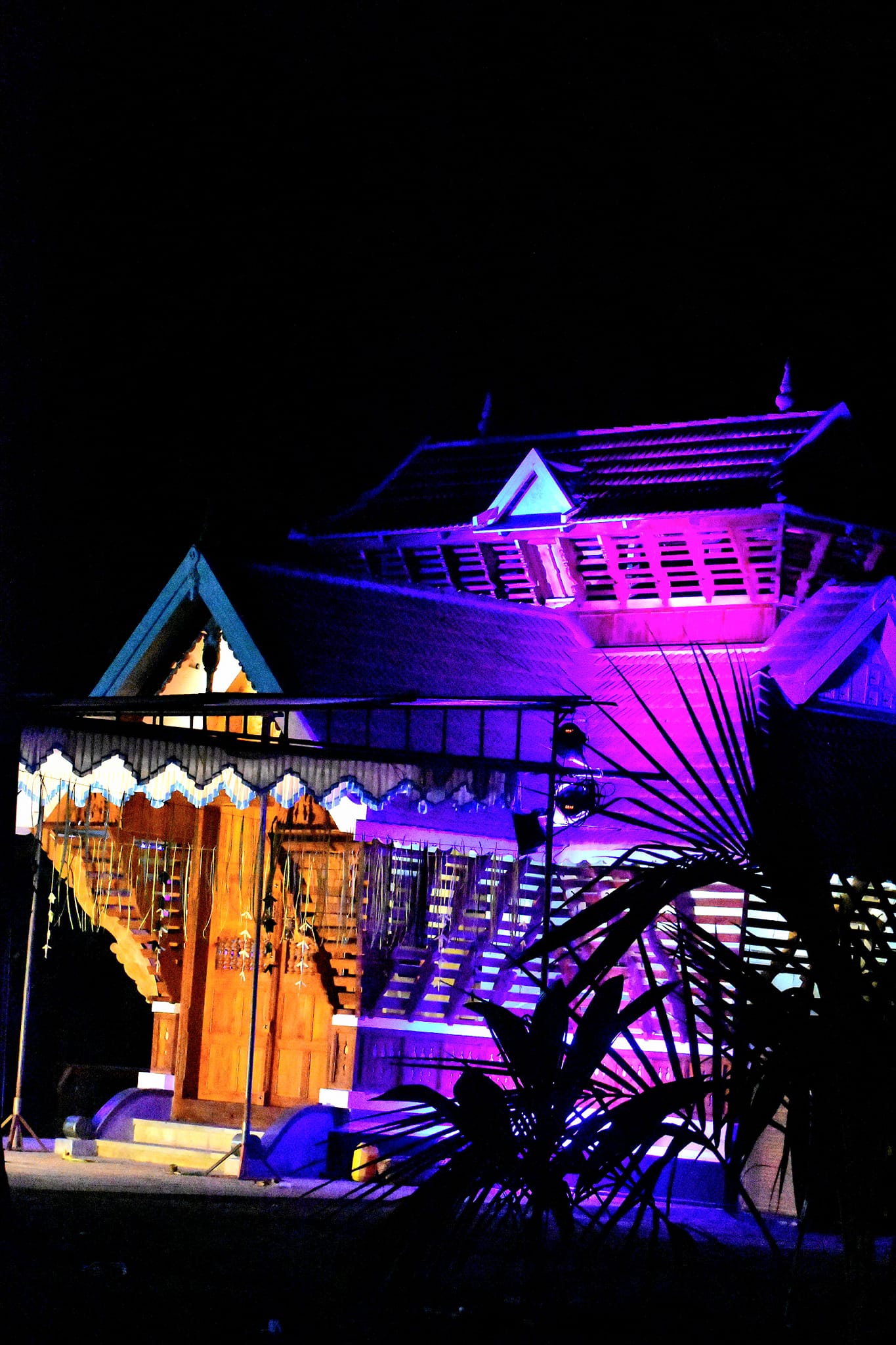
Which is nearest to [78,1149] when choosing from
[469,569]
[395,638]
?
[395,638]

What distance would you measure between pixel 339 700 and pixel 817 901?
5.23 metres

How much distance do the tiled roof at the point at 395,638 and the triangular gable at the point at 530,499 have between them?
91 centimetres

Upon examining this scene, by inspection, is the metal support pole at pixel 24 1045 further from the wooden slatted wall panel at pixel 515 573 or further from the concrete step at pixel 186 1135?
the wooden slatted wall panel at pixel 515 573

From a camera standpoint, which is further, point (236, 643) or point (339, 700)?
point (236, 643)

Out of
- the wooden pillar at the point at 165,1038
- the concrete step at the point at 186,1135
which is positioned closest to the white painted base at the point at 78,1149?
the concrete step at the point at 186,1135

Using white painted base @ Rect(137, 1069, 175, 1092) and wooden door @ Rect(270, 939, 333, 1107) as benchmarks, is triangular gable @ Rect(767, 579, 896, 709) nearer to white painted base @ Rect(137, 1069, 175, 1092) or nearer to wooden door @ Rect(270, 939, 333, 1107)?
wooden door @ Rect(270, 939, 333, 1107)

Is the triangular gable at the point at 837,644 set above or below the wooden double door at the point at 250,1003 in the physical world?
above

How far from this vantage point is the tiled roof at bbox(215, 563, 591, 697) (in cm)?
1387

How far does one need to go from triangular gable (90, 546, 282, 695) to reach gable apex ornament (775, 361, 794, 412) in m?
6.50

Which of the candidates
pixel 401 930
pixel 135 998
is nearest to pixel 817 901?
pixel 401 930

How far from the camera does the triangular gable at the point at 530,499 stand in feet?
50.0

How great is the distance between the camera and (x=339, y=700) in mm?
10008

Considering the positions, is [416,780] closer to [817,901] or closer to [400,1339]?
[400,1339]

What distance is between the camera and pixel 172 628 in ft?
48.1
